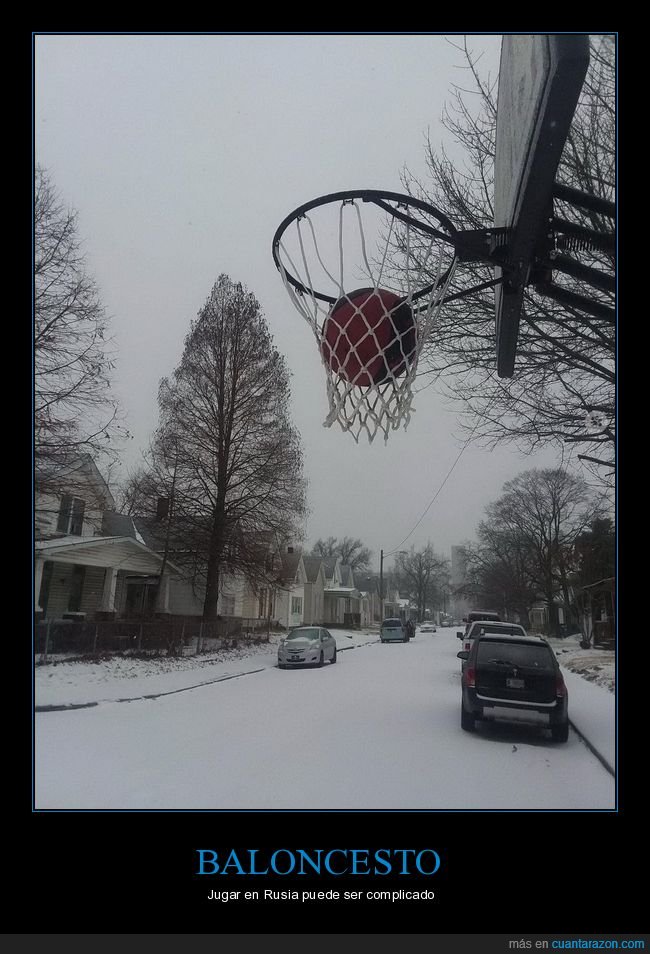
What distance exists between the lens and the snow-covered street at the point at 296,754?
4711 mm

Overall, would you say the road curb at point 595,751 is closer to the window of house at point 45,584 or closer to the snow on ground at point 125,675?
the snow on ground at point 125,675

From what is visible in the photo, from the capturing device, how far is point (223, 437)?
18703mm

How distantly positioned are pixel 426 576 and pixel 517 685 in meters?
42.8

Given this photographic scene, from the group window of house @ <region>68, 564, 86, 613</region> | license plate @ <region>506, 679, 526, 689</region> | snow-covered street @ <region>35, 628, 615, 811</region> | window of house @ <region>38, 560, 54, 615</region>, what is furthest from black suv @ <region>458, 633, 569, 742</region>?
window of house @ <region>68, 564, 86, 613</region>

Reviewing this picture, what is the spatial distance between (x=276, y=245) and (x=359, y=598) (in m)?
54.2

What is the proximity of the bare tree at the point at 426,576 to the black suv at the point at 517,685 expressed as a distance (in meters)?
35.7

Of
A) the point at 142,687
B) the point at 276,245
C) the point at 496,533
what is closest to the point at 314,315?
the point at 276,245

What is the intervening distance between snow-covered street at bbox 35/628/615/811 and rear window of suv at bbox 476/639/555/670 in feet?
3.00

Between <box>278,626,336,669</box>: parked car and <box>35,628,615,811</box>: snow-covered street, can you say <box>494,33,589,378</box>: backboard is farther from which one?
<box>278,626,336,669</box>: parked car

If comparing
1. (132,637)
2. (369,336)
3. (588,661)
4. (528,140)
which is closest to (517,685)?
(369,336)

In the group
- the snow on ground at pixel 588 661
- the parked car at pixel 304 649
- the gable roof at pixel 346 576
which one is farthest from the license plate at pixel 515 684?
the gable roof at pixel 346 576

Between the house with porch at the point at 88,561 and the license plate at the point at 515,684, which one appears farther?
the house with porch at the point at 88,561
